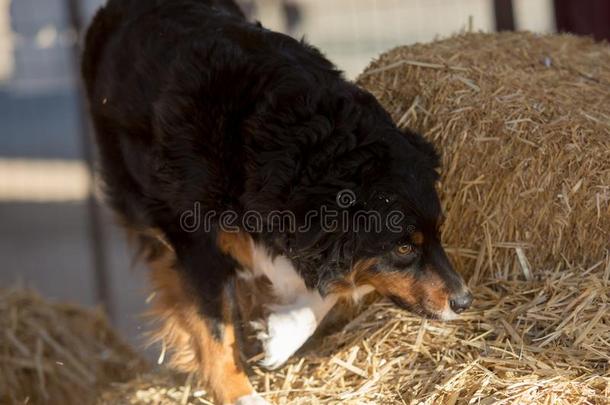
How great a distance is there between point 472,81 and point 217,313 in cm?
166

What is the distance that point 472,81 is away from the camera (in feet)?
14.8

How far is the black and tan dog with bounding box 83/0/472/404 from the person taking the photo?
368 cm

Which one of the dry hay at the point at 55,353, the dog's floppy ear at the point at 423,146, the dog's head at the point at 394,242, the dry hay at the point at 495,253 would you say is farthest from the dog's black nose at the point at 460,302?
the dry hay at the point at 55,353

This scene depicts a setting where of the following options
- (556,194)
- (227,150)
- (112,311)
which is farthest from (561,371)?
(112,311)

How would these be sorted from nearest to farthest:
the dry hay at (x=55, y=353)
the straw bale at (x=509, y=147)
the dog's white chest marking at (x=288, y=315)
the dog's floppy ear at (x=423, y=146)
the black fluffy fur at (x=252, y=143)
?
the black fluffy fur at (x=252, y=143) < the dog's floppy ear at (x=423, y=146) < the straw bale at (x=509, y=147) < the dog's white chest marking at (x=288, y=315) < the dry hay at (x=55, y=353)

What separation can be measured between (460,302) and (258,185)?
962 millimetres

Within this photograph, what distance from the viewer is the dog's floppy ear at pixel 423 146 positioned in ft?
13.0

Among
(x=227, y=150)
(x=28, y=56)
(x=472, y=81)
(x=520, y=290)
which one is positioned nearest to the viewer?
(x=227, y=150)

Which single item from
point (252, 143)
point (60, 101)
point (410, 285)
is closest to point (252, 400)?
point (410, 285)

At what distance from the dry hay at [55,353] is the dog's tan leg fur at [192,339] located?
3.18ft

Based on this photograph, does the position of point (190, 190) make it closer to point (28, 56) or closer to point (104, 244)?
point (104, 244)

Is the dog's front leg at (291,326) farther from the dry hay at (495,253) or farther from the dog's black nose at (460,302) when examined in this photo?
the dog's black nose at (460,302)

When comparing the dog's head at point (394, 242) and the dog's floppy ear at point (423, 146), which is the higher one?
the dog's floppy ear at point (423, 146)

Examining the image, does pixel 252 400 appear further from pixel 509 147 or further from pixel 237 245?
pixel 509 147
